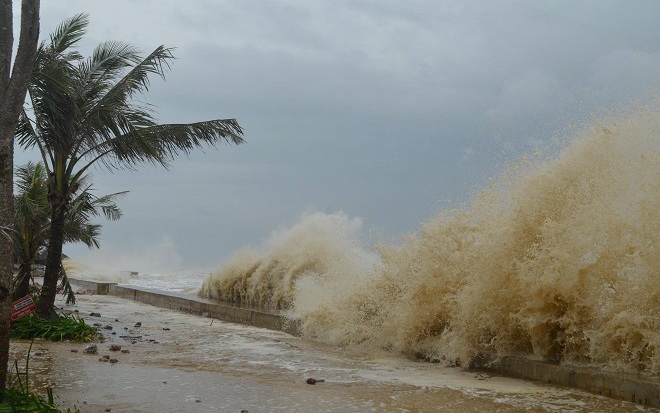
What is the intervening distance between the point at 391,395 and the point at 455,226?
4.01m

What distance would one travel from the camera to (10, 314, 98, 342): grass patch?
10.3 m

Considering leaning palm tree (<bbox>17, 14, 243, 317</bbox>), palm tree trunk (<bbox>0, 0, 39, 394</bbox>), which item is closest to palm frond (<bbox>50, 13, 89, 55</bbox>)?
leaning palm tree (<bbox>17, 14, 243, 317</bbox>)

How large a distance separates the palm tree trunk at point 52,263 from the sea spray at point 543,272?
476cm

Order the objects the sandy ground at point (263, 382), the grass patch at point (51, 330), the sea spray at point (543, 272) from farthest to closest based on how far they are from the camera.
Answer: the grass patch at point (51, 330), the sea spray at point (543, 272), the sandy ground at point (263, 382)

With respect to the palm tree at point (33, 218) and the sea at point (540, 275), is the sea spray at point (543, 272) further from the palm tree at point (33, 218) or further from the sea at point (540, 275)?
the palm tree at point (33, 218)

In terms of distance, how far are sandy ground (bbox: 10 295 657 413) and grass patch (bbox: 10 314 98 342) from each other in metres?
0.27

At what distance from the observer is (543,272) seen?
26.2 feet

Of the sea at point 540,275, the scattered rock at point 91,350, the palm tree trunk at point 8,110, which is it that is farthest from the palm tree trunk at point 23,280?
the palm tree trunk at point 8,110

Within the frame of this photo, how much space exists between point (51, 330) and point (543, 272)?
7490 mm

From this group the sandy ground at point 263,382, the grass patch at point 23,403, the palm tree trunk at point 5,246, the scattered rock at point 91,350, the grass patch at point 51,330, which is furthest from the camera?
the grass patch at point 51,330

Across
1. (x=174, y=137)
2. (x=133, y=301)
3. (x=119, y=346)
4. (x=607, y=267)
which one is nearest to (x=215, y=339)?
(x=119, y=346)

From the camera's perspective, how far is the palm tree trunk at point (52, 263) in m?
11.5

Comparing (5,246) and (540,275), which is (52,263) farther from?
(540,275)

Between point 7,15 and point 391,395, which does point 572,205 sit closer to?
point 391,395
